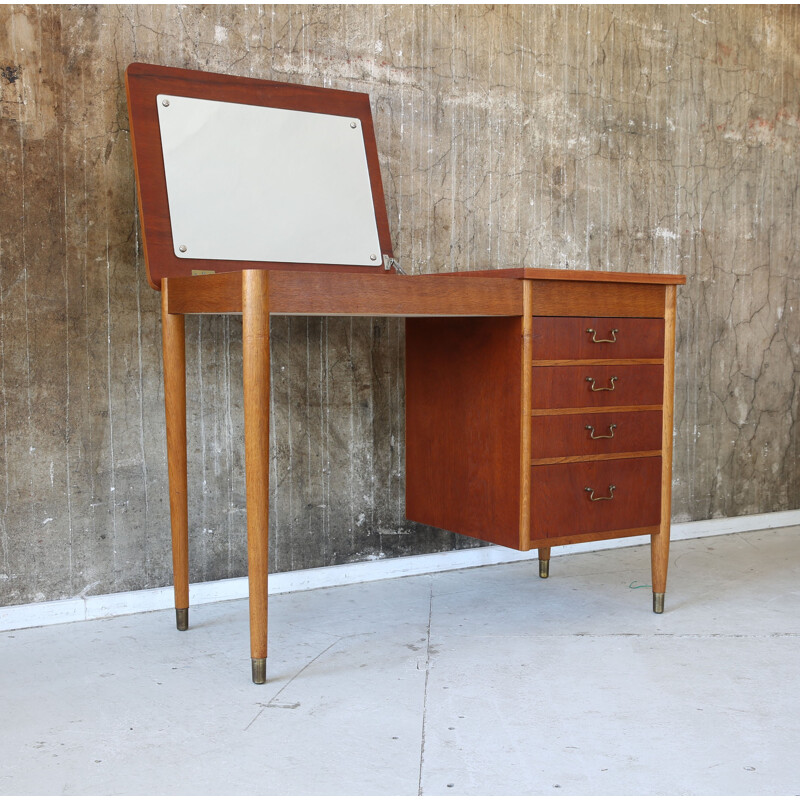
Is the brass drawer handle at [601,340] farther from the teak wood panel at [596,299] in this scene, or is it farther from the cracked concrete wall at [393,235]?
the cracked concrete wall at [393,235]

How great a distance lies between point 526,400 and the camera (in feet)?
6.72

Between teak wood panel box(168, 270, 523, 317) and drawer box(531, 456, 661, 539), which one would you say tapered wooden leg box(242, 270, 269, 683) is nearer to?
teak wood panel box(168, 270, 523, 317)

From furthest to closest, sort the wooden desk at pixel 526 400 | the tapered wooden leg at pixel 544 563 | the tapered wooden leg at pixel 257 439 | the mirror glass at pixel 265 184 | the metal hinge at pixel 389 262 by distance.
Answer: the tapered wooden leg at pixel 544 563 < the metal hinge at pixel 389 262 < the mirror glass at pixel 265 184 < the wooden desk at pixel 526 400 < the tapered wooden leg at pixel 257 439

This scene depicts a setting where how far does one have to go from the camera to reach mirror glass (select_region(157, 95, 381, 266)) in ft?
7.11

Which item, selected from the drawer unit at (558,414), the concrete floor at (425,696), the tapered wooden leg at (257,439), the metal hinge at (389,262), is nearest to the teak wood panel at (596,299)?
the drawer unit at (558,414)

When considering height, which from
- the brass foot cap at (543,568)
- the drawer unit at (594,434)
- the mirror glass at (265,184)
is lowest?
→ the brass foot cap at (543,568)

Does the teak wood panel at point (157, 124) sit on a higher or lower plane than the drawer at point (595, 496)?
higher

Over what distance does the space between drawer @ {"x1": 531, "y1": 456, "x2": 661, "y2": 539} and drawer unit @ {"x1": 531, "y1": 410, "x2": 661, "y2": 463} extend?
0.03 m

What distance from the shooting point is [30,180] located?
6.97ft

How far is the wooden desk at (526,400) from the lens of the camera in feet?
6.31

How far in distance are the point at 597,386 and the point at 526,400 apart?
0.22 meters

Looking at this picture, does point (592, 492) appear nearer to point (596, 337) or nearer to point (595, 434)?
point (595, 434)

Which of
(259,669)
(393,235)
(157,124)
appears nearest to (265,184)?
(157,124)

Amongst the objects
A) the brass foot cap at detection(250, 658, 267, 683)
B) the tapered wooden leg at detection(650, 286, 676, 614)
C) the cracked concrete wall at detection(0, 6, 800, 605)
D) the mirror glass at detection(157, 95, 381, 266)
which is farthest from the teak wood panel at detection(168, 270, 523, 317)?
the brass foot cap at detection(250, 658, 267, 683)
